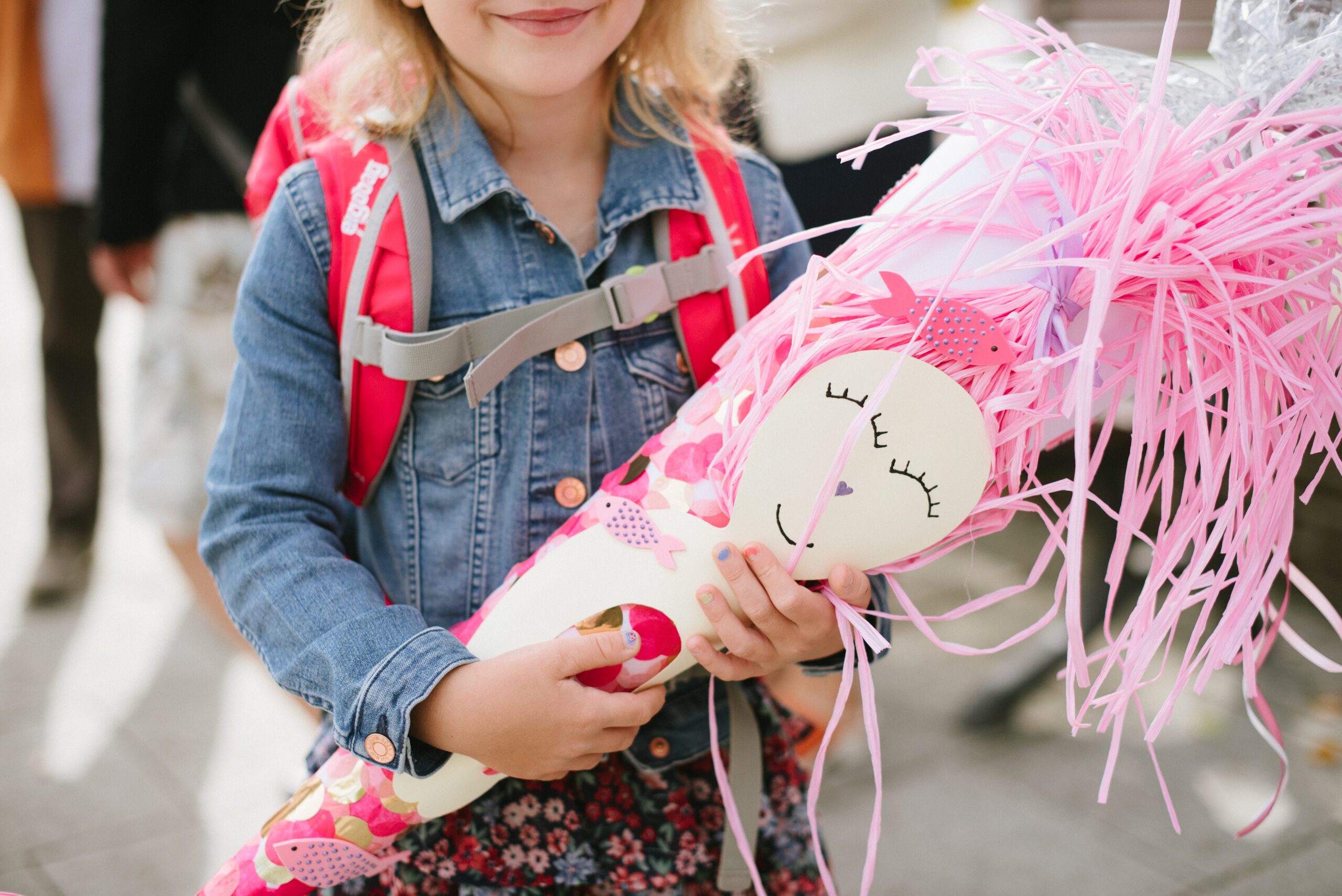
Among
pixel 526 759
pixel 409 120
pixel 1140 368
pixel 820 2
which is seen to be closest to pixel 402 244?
pixel 409 120

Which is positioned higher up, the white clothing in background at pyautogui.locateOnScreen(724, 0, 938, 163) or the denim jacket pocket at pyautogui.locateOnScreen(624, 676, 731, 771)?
the white clothing in background at pyautogui.locateOnScreen(724, 0, 938, 163)

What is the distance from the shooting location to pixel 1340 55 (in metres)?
0.87

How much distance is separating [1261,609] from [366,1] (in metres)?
1.08

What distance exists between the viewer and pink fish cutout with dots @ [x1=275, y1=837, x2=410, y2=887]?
103cm

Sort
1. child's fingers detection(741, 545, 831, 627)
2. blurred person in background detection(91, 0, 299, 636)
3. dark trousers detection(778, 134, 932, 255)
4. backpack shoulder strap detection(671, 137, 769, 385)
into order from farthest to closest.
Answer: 1. blurred person in background detection(91, 0, 299, 636)
2. dark trousers detection(778, 134, 932, 255)
3. backpack shoulder strap detection(671, 137, 769, 385)
4. child's fingers detection(741, 545, 831, 627)

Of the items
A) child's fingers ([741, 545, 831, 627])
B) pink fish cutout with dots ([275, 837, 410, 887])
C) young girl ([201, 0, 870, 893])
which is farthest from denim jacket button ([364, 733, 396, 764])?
child's fingers ([741, 545, 831, 627])

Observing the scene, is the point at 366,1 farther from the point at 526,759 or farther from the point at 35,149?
the point at 35,149

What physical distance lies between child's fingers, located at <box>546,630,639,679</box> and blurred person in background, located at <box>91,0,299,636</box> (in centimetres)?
148

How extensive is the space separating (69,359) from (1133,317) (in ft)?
10.1

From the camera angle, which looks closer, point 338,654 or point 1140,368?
point 1140,368

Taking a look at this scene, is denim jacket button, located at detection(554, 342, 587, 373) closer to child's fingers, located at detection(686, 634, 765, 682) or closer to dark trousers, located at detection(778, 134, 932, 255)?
child's fingers, located at detection(686, 634, 765, 682)

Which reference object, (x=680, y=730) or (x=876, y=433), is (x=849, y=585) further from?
(x=680, y=730)

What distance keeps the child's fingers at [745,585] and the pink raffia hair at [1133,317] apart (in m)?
0.06

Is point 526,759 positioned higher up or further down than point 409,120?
further down
